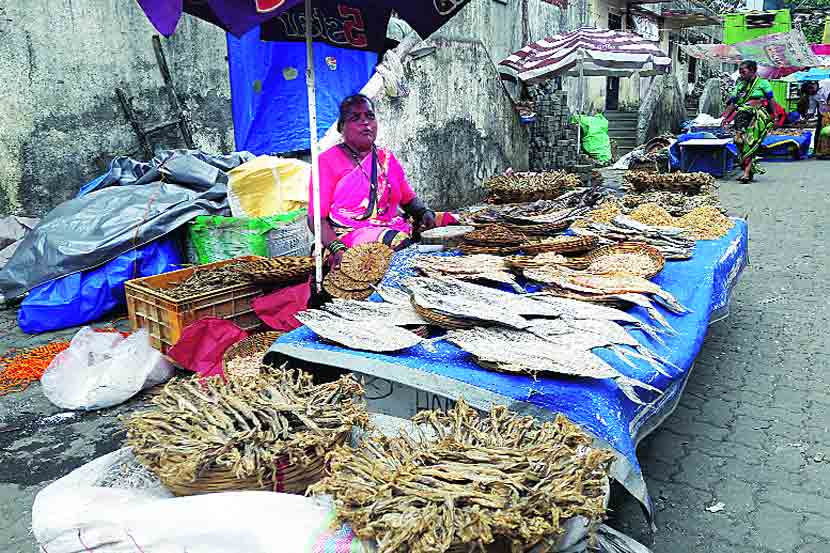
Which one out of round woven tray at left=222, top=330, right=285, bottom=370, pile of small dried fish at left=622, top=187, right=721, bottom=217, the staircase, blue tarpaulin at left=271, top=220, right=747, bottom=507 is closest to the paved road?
blue tarpaulin at left=271, top=220, right=747, bottom=507

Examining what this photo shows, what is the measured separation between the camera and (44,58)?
18.7 feet

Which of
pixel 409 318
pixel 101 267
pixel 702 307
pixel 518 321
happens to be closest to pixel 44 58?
pixel 101 267

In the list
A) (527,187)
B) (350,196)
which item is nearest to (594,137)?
(527,187)

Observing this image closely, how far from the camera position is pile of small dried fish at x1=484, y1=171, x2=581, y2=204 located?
561 cm

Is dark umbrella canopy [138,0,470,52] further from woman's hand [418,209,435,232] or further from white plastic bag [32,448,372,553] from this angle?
white plastic bag [32,448,372,553]

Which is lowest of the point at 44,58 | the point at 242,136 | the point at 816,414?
the point at 816,414

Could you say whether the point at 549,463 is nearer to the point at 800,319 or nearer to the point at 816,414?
the point at 816,414

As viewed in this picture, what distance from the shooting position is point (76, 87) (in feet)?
19.6

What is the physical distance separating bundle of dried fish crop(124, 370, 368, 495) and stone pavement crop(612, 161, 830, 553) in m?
1.39

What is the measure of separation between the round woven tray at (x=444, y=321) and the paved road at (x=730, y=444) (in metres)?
1.01

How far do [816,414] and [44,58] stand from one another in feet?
21.2

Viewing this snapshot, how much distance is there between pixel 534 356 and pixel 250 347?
2009mm

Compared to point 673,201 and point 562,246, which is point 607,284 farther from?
point 673,201

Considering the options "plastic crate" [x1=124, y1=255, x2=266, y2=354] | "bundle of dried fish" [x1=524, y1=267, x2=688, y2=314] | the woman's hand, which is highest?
the woman's hand
